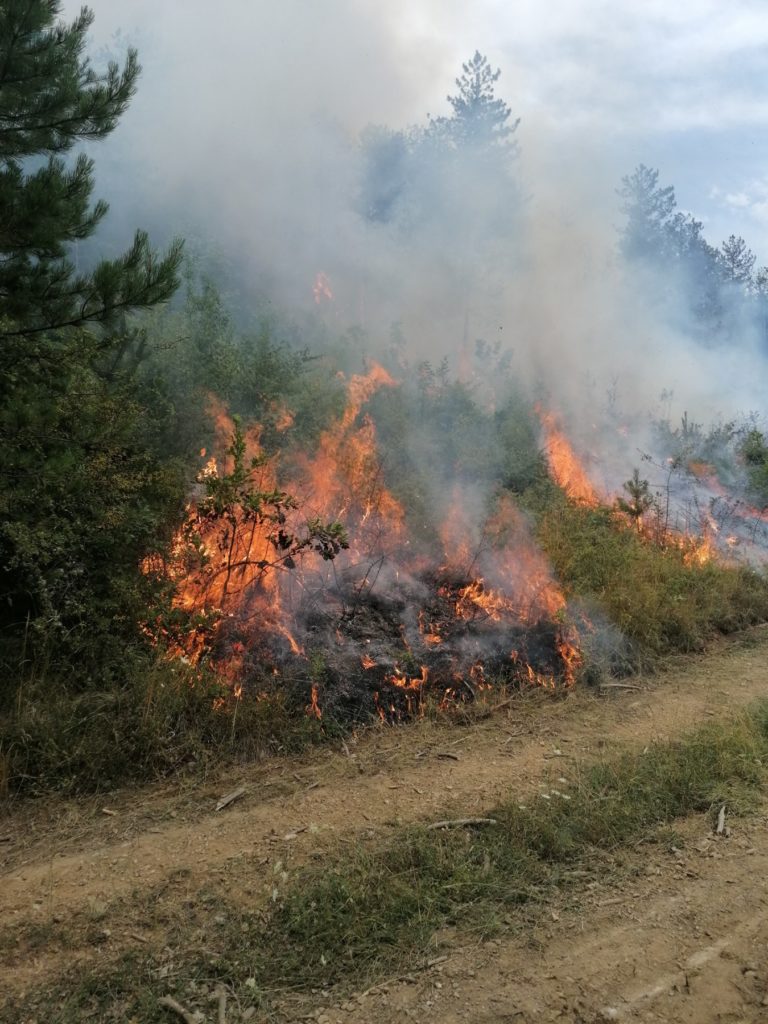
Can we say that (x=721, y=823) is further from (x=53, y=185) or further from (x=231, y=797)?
(x=53, y=185)

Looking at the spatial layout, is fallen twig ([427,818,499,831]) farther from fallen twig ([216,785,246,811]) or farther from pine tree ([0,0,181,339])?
pine tree ([0,0,181,339])

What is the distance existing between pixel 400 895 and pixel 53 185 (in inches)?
196

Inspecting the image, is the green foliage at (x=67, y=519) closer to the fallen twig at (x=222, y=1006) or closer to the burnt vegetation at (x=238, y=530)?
the burnt vegetation at (x=238, y=530)

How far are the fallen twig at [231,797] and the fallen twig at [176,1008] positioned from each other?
1419 millimetres

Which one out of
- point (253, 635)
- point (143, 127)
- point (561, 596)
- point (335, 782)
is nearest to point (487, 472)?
point (561, 596)

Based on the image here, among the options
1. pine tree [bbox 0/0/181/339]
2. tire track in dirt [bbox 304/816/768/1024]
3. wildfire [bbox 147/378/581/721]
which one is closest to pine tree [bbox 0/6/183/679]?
pine tree [bbox 0/0/181/339]

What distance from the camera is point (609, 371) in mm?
14664

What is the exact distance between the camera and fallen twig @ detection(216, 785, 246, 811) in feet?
13.3

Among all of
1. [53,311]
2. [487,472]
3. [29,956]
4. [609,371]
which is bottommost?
[29,956]

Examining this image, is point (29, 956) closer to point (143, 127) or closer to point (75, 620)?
point (75, 620)

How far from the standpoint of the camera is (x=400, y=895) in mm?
3186

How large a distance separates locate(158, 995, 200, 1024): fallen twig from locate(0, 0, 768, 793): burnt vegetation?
1886 mm

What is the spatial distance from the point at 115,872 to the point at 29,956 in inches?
23.0

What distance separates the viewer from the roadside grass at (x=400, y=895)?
270cm
